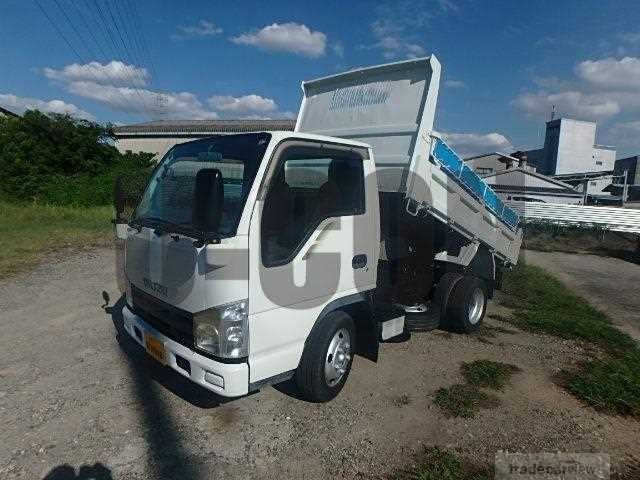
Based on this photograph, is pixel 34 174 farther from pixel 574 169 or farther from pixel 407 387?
pixel 574 169

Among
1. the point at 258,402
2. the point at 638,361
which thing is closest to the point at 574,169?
the point at 638,361

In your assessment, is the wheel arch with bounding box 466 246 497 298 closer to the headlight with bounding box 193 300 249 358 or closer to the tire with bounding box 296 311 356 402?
the tire with bounding box 296 311 356 402

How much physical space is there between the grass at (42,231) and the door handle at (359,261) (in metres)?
7.04

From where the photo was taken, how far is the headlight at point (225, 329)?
257cm

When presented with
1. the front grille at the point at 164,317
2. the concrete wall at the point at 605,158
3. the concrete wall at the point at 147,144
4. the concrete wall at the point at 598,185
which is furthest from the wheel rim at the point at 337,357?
the concrete wall at the point at 605,158

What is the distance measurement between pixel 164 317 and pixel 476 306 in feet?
13.1

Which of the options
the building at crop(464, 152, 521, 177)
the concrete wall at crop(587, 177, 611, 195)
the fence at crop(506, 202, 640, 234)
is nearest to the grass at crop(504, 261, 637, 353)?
the fence at crop(506, 202, 640, 234)

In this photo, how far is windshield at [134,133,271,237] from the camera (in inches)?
108

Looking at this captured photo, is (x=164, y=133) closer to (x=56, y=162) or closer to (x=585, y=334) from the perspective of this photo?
(x=56, y=162)

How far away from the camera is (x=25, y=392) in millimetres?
3484

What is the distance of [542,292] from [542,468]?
17.2 ft

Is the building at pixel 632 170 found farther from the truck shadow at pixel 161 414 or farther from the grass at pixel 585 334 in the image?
the truck shadow at pixel 161 414

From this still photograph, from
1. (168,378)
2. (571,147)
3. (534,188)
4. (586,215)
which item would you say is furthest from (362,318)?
(571,147)

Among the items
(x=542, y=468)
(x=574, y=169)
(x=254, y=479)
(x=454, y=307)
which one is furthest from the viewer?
(x=574, y=169)
